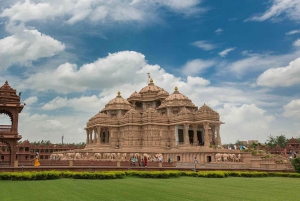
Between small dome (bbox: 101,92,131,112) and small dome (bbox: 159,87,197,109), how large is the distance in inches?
280

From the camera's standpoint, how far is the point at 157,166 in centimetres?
2880

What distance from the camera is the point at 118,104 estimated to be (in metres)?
53.4

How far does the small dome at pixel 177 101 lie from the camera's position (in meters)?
49.2

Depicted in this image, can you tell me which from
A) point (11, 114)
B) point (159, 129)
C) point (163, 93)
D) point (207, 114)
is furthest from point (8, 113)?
point (163, 93)

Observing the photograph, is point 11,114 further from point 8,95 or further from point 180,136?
point 180,136

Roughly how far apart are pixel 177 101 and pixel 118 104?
36.7 feet

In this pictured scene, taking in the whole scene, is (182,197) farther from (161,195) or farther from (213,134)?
(213,134)

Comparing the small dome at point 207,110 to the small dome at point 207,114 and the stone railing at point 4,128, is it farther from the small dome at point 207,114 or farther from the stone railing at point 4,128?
the stone railing at point 4,128

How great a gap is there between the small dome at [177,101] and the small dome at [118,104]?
7.12m

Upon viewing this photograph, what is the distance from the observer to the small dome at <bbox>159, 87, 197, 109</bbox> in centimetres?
4919

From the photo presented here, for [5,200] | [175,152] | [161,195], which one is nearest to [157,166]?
[175,152]

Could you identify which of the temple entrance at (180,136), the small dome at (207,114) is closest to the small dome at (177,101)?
the temple entrance at (180,136)

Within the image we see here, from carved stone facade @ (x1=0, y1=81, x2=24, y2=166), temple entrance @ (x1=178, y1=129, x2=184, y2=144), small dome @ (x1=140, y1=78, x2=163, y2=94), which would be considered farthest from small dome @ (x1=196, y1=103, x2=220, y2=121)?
carved stone facade @ (x1=0, y1=81, x2=24, y2=166)

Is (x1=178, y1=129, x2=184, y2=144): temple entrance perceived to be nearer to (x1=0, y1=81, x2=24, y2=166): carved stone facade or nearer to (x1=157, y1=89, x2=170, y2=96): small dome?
(x1=157, y1=89, x2=170, y2=96): small dome
